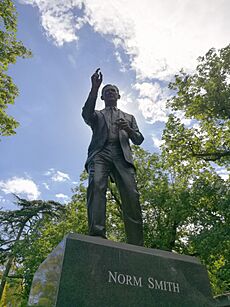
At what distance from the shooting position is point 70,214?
21.6 m

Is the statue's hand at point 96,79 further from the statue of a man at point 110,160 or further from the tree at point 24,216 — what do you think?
the tree at point 24,216

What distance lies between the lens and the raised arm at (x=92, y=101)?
5.17 meters

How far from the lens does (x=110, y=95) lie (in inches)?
232

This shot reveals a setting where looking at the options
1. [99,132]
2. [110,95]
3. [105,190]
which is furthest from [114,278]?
[110,95]

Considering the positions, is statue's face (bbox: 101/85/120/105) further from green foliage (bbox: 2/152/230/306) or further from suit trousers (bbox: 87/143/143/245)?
green foliage (bbox: 2/152/230/306)

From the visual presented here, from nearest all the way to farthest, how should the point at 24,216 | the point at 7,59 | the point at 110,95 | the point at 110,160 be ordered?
the point at 110,160 → the point at 110,95 → the point at 7,59 → the point at 24,216

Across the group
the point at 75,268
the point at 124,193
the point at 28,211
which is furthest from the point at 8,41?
the point at 28,211

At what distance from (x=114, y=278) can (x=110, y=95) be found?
3.51 m

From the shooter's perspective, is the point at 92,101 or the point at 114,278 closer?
the point at 114,278

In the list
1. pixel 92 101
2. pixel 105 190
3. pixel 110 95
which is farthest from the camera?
pixel 110 95

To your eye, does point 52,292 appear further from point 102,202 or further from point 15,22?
point 15,22

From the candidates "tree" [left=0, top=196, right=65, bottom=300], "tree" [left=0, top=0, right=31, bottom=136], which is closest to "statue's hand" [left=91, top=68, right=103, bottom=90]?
"tree" [left=0, top=0, right=31, bottom=136]

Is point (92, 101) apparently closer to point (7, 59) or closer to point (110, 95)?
point (110, 95)

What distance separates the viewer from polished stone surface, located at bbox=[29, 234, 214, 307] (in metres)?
3.20
